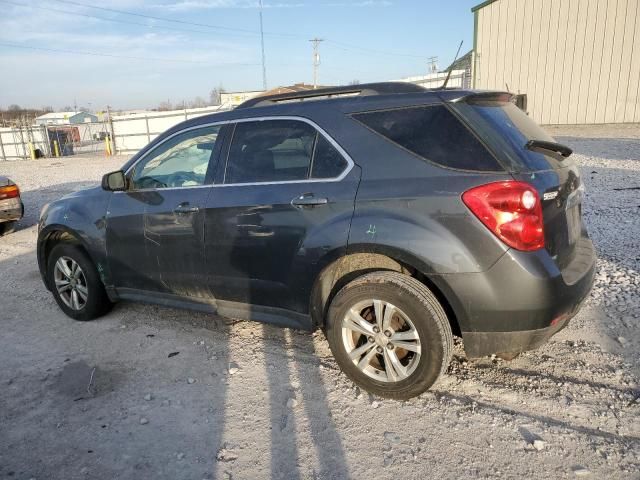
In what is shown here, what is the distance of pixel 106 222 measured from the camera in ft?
13.3

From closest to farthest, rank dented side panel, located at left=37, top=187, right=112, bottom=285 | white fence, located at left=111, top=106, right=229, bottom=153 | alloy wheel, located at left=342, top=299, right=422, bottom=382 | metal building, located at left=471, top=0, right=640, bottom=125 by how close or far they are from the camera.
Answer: alloy wheel, located at left=342, top=299, right=422, bottom=382 → dented side panel, located at left=37, top=187, right=112, bottom=285 → metal building, located at left=471, top=0, right=640, bottom=125 → white fence, located at left=111, top=106, right=229, bottom=153

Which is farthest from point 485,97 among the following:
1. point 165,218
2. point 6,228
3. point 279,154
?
point 6,228

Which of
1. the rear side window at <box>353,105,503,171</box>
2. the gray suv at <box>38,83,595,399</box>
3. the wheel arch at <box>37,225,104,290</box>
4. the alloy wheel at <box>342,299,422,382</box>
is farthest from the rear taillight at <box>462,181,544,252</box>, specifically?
the wheel arch at <box>37,225,104,290</box>

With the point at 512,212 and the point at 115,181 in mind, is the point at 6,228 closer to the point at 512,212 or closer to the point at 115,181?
the point at 115,181

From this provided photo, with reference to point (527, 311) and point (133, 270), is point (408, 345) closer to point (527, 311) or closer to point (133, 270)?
point (527, 311)

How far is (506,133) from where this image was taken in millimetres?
2762

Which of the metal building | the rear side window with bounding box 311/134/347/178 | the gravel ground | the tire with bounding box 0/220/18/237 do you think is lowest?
the gravel ground

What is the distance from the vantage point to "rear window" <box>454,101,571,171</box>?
104 inches

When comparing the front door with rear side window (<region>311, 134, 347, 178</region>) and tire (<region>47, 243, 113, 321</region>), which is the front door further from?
rear side window (<region>311, 134, 347, 178</region>)

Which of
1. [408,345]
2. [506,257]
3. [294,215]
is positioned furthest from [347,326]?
[506,257]

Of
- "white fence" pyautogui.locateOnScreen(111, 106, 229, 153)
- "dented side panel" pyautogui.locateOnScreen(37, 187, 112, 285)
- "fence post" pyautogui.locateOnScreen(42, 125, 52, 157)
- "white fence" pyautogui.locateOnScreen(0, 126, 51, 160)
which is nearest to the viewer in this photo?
"dented side panel" pyautogui.locateOnScreen(37, 187, 112, 285)

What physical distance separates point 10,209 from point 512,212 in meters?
8.10

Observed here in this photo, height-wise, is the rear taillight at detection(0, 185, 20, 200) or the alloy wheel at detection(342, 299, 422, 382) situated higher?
the rear taillight at detection(0, 185, 20, 200)

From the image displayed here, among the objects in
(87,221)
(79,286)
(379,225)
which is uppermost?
(379,225)
